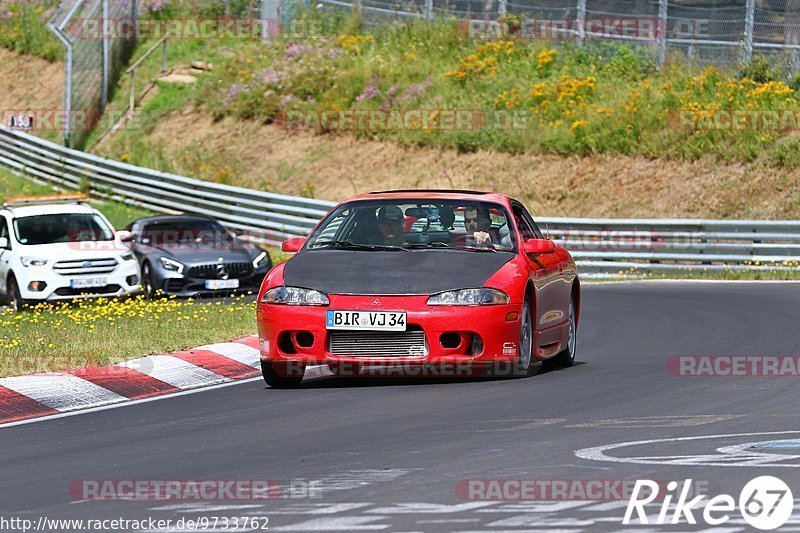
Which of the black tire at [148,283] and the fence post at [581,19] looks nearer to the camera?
the black tire at [148,283]

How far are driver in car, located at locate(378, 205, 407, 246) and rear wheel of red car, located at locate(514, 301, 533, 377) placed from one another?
114 cm

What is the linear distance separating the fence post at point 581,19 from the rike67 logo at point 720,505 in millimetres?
29315

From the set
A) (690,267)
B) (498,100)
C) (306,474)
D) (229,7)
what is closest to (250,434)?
(306,474)

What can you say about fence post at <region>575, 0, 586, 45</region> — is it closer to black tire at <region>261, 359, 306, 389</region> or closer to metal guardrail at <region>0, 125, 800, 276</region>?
metal guardrail at <region>0, 125, 800, 276</region>

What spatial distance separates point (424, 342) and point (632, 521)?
15.7ft

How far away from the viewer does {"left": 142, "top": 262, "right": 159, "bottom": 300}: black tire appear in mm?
22944

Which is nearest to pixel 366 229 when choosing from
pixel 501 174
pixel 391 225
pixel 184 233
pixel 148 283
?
pixel 391 225

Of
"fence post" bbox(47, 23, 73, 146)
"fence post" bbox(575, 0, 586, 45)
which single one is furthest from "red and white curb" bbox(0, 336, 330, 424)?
"fence post" bbox(47, 23, 73, 146)

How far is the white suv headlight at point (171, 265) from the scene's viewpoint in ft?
74.1

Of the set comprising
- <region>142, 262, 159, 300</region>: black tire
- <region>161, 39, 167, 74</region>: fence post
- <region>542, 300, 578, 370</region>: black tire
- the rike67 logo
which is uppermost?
<region>161, 39, 167, 74</region>: fence post

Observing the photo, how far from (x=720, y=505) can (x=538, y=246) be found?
5569mm

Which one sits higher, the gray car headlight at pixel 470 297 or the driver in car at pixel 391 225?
the driver in car at pixel 391 225
